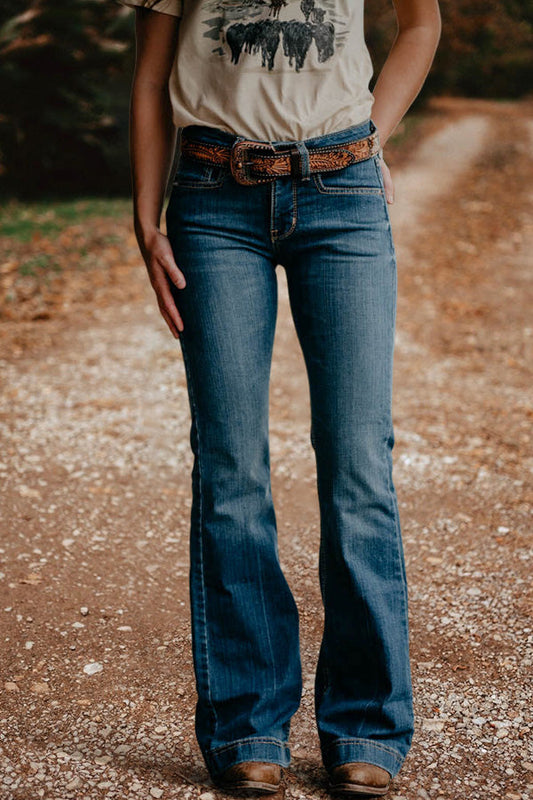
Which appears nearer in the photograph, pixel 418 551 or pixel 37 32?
pixel 418 551

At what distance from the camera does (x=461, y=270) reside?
312 inches

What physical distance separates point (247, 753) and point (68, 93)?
9339 mm

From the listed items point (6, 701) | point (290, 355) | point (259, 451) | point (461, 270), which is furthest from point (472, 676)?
point (461, 270)

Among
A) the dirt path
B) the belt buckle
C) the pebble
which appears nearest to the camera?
the belt buckle

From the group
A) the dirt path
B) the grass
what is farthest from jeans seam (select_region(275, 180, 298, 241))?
the grass

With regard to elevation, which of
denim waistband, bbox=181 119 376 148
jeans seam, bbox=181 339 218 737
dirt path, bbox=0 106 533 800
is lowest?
dirt path, bbox=0 106 533 800

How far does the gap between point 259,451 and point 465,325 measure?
15.6 ft

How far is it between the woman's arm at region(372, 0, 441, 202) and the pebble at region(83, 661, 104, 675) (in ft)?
5.68

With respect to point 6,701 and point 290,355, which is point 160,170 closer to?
point 6,701

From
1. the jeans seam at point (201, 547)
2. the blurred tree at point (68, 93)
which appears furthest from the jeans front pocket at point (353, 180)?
the blurred tree at point (68, 93)

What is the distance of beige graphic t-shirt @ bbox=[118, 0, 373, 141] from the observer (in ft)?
5.79

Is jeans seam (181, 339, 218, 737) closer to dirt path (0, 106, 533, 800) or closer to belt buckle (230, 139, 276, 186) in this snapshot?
dirt path (0, 106, 533, 800)

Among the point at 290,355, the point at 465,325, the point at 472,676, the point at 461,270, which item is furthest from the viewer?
the point at 461,270

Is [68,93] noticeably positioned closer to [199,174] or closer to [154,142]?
[154,142]
